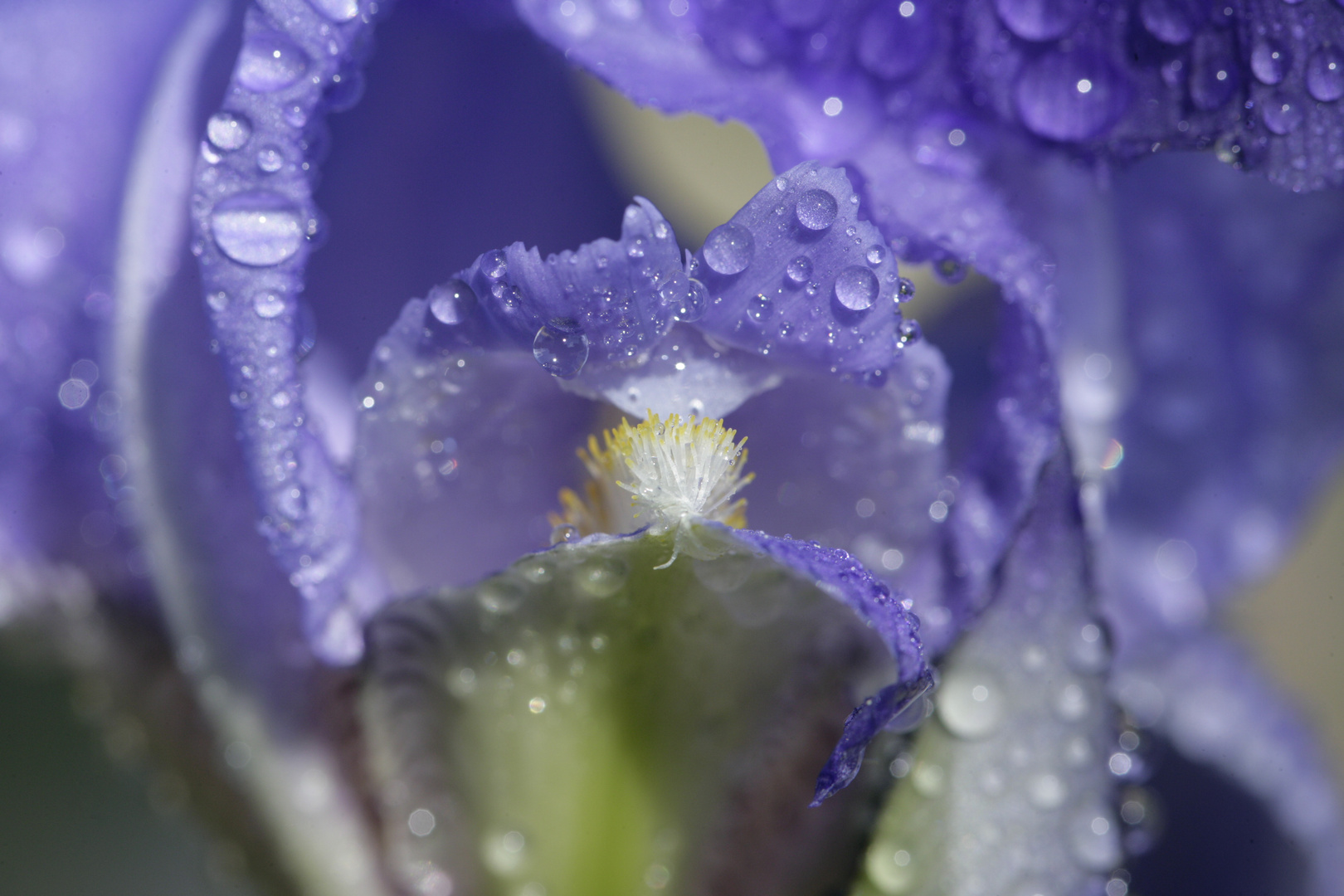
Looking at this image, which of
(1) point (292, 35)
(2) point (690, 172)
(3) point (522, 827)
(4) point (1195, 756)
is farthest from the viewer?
(2) point (690, 172)

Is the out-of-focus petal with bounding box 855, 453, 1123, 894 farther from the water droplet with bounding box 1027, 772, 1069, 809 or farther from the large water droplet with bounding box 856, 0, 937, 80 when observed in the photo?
the large water droplet with bounding box 856, 0, 937, 80

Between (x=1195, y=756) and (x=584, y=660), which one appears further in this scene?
(x=1195, y=756)

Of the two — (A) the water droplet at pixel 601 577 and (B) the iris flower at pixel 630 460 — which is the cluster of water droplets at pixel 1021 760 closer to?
(B) the iris flower at pixel 630 460

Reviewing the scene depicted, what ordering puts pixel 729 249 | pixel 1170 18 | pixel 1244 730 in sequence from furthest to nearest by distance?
1. pixel 1244 730
2. pixel 1170 18
3. pixel 729 249

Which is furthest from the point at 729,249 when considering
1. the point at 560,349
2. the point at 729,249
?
the point at 560,349

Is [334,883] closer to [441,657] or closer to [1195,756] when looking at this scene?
[441,657]

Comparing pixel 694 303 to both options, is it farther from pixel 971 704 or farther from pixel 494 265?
pixel 971 704

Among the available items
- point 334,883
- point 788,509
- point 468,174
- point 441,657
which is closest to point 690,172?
point 468,174

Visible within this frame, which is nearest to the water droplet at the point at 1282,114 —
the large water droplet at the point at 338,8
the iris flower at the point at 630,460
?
the iris flower at the point at 630,460
